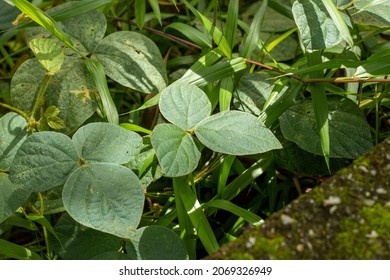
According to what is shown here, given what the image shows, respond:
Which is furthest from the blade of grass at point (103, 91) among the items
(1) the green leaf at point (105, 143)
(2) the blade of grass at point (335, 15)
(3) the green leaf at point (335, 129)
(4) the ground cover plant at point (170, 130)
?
(2) the blade of grass at point (335, 15)

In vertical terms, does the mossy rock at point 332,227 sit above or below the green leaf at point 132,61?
below

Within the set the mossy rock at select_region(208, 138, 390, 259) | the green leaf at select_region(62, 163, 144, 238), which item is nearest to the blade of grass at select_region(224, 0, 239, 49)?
the green leaf at select_region(62, 163, 144, 238)

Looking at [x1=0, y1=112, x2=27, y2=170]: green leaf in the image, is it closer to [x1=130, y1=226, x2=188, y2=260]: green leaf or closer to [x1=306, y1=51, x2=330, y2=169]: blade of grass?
[x1=130, y1=226, x2=188, y2=260]: green leaf

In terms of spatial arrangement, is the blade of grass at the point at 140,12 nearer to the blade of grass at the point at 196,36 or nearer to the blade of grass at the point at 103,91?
the blade of grass at the point at 196,36

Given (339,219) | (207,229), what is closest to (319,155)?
(207,229)

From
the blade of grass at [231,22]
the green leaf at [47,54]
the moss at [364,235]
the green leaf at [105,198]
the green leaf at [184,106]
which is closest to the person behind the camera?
the moss at [364,235]

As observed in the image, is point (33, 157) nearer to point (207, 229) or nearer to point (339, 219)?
point (207, 229)
